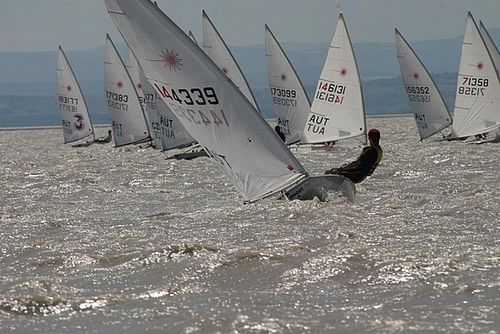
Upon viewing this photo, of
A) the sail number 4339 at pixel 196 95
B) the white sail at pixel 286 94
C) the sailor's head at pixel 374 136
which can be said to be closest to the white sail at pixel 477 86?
the white sail at pixel 286 94

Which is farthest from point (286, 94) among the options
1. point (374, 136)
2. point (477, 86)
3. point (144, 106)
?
point (374, 136)

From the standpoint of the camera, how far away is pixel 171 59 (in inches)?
517

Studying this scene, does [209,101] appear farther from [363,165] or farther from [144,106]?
[144,106]

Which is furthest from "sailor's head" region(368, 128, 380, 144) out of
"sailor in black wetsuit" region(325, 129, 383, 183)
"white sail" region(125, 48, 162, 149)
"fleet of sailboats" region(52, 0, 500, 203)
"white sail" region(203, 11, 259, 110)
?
"white sail" region(125, 48, 162, 149)

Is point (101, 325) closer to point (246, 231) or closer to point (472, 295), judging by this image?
point (472, 295)

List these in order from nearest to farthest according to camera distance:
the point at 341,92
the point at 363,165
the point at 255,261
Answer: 1. the point at 255,261
2. the point at 363,165
3. the point at 341,92

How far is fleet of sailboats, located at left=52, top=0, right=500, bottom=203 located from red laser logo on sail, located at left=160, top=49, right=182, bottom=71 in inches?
0.5

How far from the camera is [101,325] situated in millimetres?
7344

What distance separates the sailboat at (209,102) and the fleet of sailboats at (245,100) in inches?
0.5

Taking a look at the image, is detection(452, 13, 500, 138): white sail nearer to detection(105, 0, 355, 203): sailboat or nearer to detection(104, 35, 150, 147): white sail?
detection(104, 35, 150, 147): white sail

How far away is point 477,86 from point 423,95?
3.50 metres

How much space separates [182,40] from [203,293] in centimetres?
547

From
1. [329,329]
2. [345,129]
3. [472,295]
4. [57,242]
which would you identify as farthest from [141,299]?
[345,129]

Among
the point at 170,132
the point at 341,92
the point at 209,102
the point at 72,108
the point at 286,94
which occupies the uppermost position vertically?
the point at 209,102
